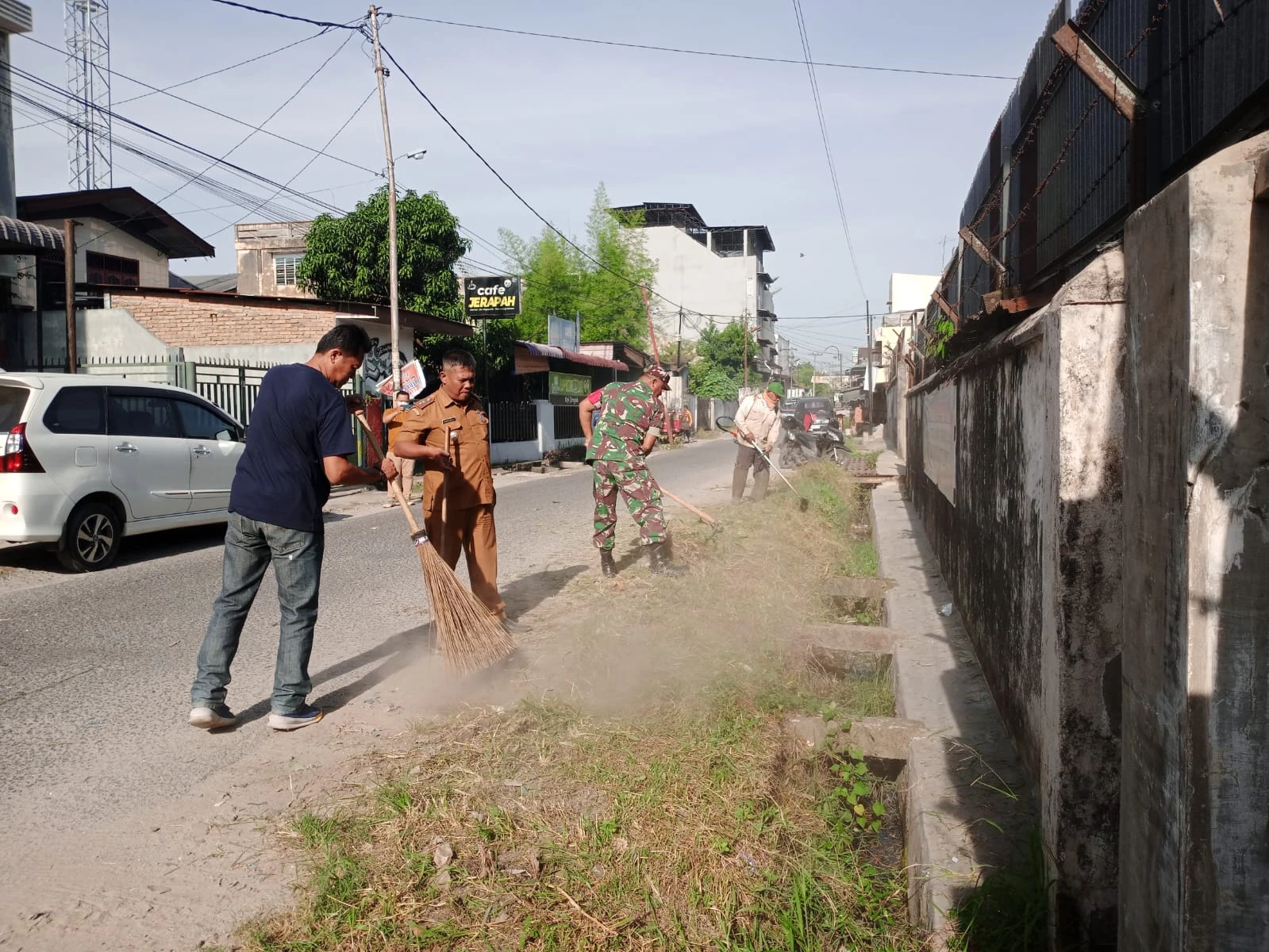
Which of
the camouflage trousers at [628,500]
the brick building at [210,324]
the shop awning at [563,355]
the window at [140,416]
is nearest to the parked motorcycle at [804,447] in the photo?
the brick building at [210,324]

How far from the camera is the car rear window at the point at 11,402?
25.1 ft

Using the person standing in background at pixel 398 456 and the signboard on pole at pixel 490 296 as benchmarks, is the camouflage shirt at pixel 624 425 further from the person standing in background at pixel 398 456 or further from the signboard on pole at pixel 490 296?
the signboard on pole at pixel 490 296

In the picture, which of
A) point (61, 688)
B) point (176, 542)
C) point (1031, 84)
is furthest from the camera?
point (176, 542)

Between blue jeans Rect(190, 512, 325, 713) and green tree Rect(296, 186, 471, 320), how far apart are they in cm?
1889

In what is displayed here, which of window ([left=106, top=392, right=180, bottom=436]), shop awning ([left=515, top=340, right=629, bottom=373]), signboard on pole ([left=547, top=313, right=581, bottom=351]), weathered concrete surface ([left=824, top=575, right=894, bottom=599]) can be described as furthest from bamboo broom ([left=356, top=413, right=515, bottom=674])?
signboard on pole ([left=547, top=313, right=581, bottom=351])

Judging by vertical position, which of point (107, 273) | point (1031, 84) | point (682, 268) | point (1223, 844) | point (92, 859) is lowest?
point (92, 859)

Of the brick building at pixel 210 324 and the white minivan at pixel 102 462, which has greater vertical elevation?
the brick building at pixel 210 324

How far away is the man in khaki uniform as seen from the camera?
5.50 meters

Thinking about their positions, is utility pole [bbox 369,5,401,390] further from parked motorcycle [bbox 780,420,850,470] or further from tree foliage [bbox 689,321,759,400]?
tree foliage [bbox 689,321,759,400]

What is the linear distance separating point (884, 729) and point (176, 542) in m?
8.33

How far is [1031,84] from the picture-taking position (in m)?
5.24

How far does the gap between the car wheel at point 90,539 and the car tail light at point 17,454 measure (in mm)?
550

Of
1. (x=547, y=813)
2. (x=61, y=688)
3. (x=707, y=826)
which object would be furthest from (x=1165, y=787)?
(x=61, y=688)

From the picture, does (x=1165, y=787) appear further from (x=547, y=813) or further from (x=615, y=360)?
(x=615, y=360)
